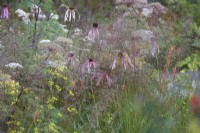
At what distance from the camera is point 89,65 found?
15.9 feet

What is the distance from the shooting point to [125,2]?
8.52 m

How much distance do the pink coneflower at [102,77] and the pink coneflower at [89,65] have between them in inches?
3.5

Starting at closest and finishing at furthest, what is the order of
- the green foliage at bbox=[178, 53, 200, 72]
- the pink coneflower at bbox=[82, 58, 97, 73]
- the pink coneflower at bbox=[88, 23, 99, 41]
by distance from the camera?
the pink coneflower at bbox=[82, 58, 97, 73] < the pink coneflower at bbox=[88, 23, 99, 41] < the green foliage at bbox=[178, 53, 200, 72]

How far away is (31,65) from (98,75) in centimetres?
67

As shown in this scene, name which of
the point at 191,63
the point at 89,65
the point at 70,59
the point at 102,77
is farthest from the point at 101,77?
the point at 191,63

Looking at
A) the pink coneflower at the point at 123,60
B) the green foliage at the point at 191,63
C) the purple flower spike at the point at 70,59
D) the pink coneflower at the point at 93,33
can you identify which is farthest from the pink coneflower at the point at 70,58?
the green foliage at the point at 191,63

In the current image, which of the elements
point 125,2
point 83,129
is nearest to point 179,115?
point 83,129

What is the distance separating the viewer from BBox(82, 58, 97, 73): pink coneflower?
15.8ft

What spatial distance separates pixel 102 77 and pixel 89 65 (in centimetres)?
22

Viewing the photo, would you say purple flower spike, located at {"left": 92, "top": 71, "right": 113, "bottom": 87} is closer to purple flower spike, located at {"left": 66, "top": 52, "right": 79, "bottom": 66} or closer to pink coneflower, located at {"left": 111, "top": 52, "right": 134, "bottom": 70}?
pink coneflower, located at {"left": 111, "top": 52, "right": 134, "bottom": 70}

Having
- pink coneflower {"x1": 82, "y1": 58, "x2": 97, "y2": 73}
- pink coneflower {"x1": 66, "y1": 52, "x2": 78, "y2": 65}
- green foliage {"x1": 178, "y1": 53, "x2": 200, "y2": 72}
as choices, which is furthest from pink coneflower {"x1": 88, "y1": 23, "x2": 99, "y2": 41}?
green foliage {"x1": 178, "y1": 53, "x2": 200, "y2": 72}

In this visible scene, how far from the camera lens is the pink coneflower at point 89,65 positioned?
482 cm

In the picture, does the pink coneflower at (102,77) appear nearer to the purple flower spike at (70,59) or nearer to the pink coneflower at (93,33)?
the purple flower spike at (70,59)

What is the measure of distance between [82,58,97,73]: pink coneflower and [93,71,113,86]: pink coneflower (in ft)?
0.29
